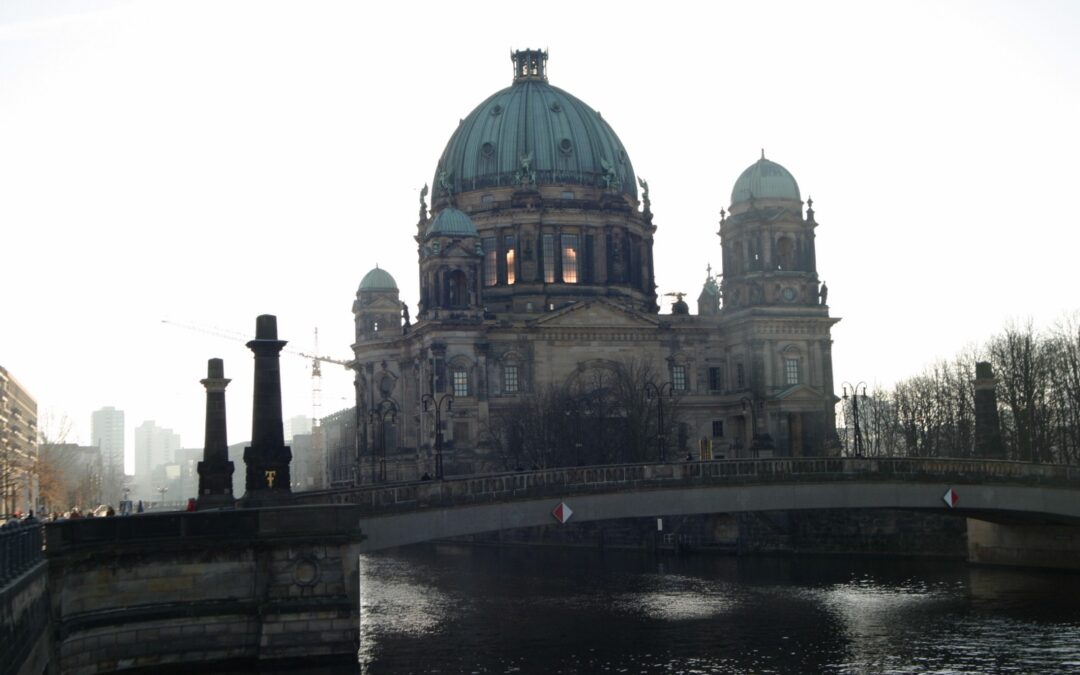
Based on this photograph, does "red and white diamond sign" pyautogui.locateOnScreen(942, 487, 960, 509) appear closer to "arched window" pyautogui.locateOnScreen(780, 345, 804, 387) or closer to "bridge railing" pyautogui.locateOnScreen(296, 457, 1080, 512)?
"bridge railing" pyautogui.locateOnScreen(296, 457, 1080, 512)

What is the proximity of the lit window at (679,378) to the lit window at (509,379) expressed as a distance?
13875 mm

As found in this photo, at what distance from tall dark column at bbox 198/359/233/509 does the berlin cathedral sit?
42.5 meters

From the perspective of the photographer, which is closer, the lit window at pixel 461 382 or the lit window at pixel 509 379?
the lit window at pixel 461 382

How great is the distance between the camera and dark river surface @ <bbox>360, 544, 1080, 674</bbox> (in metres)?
45.8

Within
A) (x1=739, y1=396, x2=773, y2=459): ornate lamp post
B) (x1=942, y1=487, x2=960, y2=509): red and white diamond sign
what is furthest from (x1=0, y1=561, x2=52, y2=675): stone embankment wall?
(x1=739, y1=396, x2=773, y2=459): ornate lamp post

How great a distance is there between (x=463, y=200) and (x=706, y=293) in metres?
31.0

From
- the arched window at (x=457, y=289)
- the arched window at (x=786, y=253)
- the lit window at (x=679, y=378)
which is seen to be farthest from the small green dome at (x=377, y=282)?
the arched window at (x=786, y=253)

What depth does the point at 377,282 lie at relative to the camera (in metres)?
143

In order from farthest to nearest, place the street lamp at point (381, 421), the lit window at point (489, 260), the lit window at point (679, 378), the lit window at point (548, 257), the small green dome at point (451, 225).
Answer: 1. the lit window at point (489, 260)
2. the lit window at point (548, 257)
3. the street lamp at point (381, 421)
4. the lit window at point (679, 378)
5. the small green dome at point (451, 225)

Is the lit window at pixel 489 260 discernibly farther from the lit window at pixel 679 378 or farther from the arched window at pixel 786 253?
the arched window at pixel 786 253

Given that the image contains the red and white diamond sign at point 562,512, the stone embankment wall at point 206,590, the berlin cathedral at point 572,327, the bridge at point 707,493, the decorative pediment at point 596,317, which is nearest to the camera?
the stone embankment wall at point 206,590

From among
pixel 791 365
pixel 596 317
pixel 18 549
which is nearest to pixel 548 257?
pixel 596 317

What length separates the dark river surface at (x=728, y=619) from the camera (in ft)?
150

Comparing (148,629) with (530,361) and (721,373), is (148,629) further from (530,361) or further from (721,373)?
(721,373)
